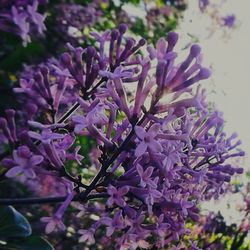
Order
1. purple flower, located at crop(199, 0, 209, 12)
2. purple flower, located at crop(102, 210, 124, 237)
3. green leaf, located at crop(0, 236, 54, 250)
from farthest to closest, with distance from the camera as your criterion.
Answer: purple flower, located at crop(199, 0, 209, 12), green leaf, located at crop(0, 236, 54, 250), purple flower, located at crop(102, 210, 124, 237)

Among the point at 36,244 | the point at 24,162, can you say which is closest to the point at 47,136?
the point at 24,162

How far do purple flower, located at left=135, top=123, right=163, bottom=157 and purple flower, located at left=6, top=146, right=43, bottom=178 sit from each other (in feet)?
0.83

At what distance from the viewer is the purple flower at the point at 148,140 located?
43.9 inches

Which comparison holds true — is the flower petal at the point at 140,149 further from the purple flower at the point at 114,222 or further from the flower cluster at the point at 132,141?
the purple flower at the point at 114,222

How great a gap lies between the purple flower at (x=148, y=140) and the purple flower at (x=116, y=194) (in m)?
0.14

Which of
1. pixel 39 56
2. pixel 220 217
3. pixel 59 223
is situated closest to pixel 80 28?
pixel 39 56

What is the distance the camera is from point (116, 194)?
122 cm

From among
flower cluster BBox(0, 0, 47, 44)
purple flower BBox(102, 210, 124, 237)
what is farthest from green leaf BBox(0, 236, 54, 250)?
flower cluster BBox(0, 0, 47, 44)

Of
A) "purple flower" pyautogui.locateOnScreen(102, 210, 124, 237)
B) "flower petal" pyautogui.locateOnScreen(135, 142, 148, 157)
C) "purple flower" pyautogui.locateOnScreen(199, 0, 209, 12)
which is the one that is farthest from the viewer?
"purple flower" pyautogui.locateOnScreen(199, 0, 209, 12)

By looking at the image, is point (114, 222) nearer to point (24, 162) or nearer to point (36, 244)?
point (24, 162)

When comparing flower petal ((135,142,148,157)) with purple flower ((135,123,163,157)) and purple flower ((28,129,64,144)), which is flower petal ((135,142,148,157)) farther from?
purple flower ((28,129,64,144))

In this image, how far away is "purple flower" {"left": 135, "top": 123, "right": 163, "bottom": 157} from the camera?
3.66 feet

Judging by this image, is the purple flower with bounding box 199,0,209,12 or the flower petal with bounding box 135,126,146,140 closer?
the flower petal with bounding box 135,126,146,140

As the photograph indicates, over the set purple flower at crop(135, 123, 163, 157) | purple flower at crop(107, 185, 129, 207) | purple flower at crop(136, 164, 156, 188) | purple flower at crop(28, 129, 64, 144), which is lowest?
purple flower at crop(107, 185, 129, 207)
